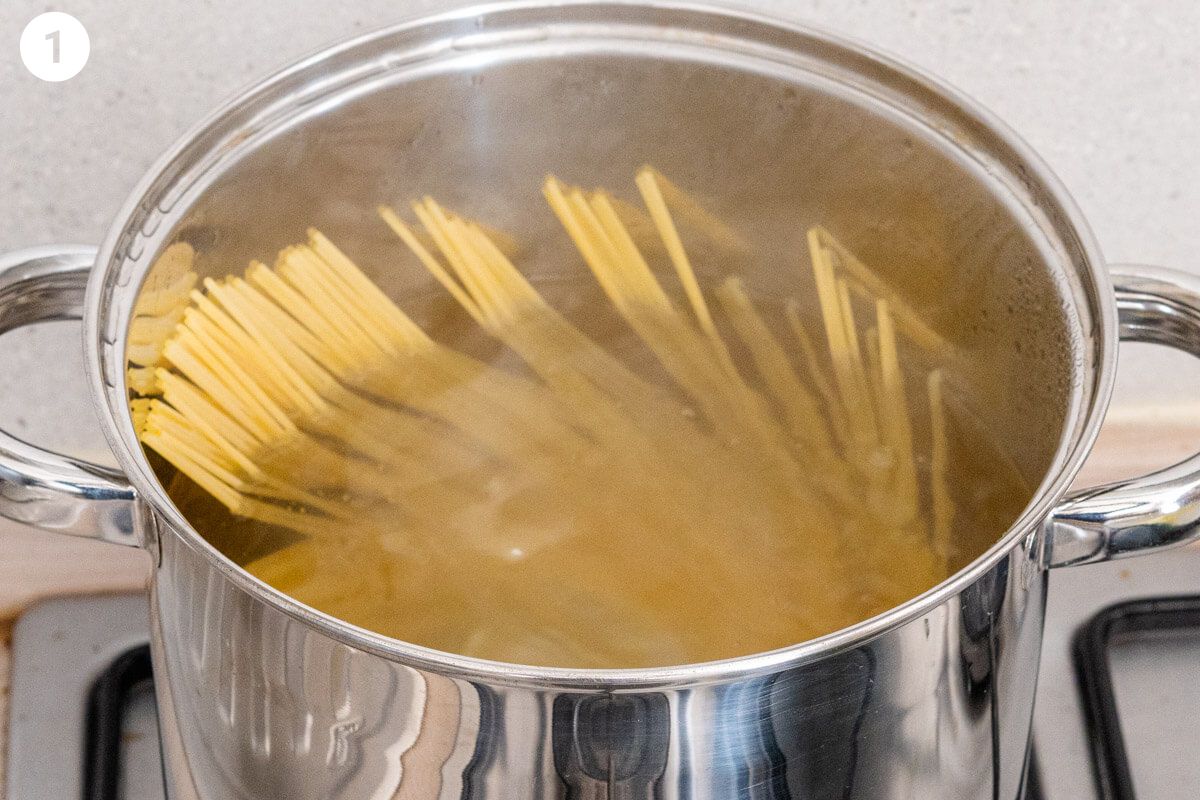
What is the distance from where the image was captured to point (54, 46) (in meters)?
0.66

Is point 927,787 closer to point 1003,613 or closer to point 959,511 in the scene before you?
point 1003,613

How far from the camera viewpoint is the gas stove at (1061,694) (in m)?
0.63

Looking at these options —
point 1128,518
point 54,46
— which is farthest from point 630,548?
point 54,46

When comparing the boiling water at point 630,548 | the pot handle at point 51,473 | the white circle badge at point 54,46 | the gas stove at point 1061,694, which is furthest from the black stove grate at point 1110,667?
the white circle badge at point 54,46

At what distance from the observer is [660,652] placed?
21.4 inches

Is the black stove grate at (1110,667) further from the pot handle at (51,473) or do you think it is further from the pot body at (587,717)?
the pot handle at (51,473)

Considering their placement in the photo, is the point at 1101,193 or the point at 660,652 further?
the point at 1101,193

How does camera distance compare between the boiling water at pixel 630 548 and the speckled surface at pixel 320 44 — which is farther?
the speckled surface at pixel 320 44

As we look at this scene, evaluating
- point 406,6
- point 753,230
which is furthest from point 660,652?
point 406,6

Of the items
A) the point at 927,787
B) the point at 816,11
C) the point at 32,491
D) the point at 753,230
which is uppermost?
the point at 816,11

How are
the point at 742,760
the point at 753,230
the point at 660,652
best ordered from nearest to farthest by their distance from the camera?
the point at 742,760
the point at 660,652
the point at 753,230

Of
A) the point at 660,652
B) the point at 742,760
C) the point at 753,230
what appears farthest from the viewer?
the point at 753,230

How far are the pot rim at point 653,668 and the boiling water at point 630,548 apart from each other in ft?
0.43

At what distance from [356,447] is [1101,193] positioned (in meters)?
0.42
